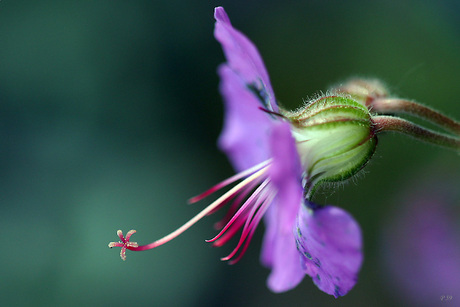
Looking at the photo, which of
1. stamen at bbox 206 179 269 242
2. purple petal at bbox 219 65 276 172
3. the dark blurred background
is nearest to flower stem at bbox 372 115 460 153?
stamen at bbox 206 179 269 242

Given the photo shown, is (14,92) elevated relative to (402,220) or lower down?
elevated

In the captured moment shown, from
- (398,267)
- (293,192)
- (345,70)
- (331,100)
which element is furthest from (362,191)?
(293,192)

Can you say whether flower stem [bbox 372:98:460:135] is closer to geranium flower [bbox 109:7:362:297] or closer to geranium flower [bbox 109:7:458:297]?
geranium flower [bbox 109:7:458:297]

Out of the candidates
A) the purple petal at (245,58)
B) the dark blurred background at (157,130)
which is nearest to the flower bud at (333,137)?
the purple petal at (245,58)

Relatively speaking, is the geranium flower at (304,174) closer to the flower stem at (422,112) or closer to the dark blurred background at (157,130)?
the flower stem at (422,112)

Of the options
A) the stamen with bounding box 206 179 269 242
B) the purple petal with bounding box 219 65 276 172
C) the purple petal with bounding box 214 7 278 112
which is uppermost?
the purple petal with bounding box 214 7 278 112

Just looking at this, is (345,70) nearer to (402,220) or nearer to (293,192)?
(402,220)

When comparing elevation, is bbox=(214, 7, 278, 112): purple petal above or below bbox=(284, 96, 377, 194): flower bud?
above
